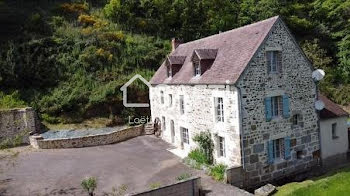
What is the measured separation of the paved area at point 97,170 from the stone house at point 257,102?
234 centimetres

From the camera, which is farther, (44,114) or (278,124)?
(44,114)

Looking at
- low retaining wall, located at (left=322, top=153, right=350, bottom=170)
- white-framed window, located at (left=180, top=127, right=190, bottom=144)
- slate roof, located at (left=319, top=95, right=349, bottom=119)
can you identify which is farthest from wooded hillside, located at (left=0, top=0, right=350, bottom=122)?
low retaining wall, located at (left=322, top=153, right=350, bottom=170)

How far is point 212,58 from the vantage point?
18922mm

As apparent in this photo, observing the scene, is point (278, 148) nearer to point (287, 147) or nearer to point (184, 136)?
point (287, 147)

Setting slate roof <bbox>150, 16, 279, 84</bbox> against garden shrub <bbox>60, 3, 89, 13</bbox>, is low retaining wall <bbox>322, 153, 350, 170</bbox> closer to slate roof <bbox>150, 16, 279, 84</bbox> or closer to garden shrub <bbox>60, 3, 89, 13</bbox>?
slate roof <bbox>150, 16, 279, 84</bbox>

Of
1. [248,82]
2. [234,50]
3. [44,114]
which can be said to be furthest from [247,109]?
[44,114]

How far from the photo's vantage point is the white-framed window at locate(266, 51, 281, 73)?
16750 millimetres

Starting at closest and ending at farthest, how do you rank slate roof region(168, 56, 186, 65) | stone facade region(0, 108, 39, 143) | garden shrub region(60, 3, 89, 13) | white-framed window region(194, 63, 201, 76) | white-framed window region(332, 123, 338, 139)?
white-framed window region(194, 63, 201, 76) < white-framed window region(332, 123, 338, 139) < slate roof region(168, 56, 186, 65) < stone facade region(0, 108, 39, 143) < garden shrub region(60, 3, 89, 13)

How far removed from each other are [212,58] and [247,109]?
14.5 feet

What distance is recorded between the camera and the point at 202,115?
1856 centimetres

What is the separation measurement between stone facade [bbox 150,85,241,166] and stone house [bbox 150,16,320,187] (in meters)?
0.05

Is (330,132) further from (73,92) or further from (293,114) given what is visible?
(73,92)

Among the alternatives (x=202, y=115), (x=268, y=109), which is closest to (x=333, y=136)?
(x=268, y=109)

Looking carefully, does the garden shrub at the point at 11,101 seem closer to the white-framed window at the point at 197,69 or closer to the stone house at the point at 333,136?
the white-framed window at the point at 197,69
